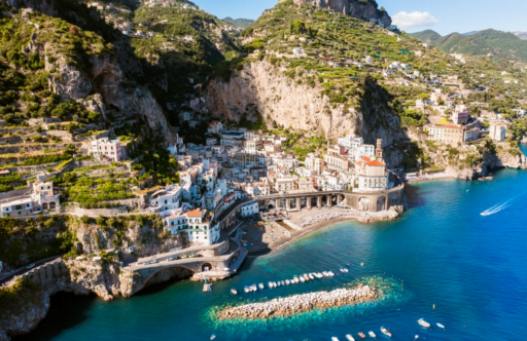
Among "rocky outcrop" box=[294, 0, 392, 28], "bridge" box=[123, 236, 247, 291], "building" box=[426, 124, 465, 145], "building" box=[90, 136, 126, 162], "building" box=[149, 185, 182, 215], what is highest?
"rocky outcrop" box=[294, 0, 392, 28]

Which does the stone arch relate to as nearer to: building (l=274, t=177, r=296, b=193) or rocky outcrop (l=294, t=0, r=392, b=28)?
building (l=274, t=177, r=296, b=193)

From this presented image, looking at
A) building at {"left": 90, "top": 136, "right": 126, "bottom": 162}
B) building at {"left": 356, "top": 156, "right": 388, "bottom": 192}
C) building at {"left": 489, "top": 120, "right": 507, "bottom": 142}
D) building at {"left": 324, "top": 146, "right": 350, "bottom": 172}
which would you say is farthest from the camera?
building at {"left": 489, "top": 120, "right": 507, "bottom": 142}

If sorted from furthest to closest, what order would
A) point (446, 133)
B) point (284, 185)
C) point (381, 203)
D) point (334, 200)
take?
point (446, 133) → point (334, 200) → point (284, 185) → point (381, 203)

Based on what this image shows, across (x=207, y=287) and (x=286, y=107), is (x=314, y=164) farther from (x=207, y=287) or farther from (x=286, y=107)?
(x=207, y=287)

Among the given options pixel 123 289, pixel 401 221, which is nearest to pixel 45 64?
pixel 123 289

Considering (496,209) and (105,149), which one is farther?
(496,209)

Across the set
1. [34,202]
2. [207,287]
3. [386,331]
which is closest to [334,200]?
[207,287]

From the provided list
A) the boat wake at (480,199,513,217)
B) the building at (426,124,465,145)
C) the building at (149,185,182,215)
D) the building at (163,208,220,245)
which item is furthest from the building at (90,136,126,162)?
the building at (426,124,465,145)
